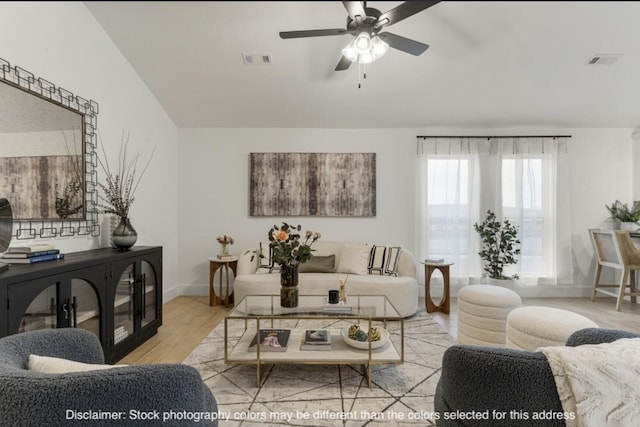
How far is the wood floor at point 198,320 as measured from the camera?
8.42 ft

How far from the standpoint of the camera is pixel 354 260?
12.6 ft

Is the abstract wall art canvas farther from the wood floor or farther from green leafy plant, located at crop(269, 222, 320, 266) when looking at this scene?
green leafy plant, located at crop(269, 222, 320, 266)

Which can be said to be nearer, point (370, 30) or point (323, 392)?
point (323, 392)

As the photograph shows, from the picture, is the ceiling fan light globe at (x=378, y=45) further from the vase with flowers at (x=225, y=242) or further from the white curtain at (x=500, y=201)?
the vase with flowers at (x=225, y=242)

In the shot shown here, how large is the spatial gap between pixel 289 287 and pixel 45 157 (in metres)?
→ 2.03

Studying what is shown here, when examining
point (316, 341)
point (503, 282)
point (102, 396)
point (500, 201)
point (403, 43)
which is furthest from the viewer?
point (500, 201)

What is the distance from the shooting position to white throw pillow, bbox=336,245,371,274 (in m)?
3.79

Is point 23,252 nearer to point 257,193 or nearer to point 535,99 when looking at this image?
point 257,193

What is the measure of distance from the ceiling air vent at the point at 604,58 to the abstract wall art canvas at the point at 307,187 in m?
2.51

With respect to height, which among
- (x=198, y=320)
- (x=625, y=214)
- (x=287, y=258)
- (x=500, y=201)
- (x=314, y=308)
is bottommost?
(x=198, y=320)

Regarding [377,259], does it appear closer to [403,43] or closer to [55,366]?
[403,43]

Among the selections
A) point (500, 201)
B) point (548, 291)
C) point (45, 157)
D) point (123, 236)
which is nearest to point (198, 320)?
point (123, 236)

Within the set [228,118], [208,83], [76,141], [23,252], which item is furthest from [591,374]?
[228,118]

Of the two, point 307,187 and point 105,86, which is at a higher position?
point 105,86
